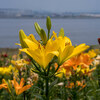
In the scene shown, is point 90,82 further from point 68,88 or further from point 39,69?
point 39,69

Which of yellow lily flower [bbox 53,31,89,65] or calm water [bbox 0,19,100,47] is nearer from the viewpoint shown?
yellow lily flower [bbox 53,31,89,65]

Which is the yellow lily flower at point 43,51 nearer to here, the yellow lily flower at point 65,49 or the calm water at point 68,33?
the yellow lily flower at point 65,49

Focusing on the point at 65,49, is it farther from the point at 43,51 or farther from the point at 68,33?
the point at 68,33

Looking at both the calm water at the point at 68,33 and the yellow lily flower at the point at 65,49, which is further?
the calm water at the point at 68,33

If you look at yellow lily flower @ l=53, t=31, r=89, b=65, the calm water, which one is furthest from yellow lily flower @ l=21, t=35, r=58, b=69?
the calm water

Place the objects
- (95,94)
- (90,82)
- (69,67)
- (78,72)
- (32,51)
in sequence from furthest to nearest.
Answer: (90,82), (95,94), (78,72), (69,67), (32,51)

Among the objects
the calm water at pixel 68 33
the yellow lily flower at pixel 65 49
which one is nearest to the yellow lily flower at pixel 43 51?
the yellow lily flower at pixel 65 49

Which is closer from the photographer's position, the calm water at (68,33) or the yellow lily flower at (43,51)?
the yellow lily flower at (43,51)

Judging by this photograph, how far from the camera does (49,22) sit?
0.71m

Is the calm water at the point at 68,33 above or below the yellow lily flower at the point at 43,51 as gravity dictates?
above

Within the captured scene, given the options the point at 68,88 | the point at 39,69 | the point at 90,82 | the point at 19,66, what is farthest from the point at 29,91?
the point at 90,82

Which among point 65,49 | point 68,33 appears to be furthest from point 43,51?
point 68,33

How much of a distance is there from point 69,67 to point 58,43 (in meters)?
0.59

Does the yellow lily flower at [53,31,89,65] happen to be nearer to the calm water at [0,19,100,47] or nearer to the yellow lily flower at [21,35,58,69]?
the yellow lily flower at [21,35,58,69]
